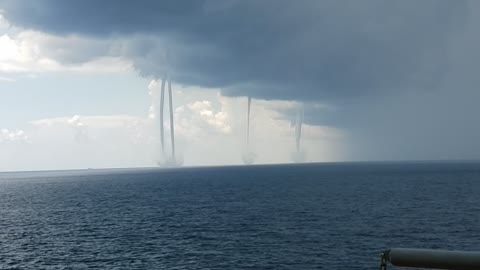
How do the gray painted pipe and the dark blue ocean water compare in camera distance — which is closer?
the gray painted pipe

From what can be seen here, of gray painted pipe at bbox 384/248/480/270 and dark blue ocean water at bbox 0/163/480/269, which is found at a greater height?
gray painted pipe at bbox 384/248/480/270

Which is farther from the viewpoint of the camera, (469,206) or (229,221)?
(469,206)

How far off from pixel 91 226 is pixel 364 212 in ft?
203

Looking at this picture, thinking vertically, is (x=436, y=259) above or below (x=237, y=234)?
above

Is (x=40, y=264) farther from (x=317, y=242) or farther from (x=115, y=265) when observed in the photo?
(x=317, y=242)

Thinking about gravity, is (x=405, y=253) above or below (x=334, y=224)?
above

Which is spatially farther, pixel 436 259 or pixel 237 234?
pixel 237 234

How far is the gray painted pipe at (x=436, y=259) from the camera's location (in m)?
9.18

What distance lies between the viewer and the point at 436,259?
9383 millimetres

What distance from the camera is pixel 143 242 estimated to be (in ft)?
234

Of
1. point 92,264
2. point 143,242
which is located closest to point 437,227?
point 143,242

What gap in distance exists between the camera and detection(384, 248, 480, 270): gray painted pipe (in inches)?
361

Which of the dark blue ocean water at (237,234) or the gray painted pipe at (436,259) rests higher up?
the gray painted pipe at (436,259)

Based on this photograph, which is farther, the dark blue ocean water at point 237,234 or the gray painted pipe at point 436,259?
the dark blue ocean water at point 237,234
